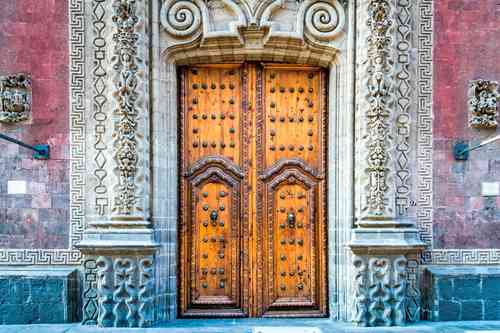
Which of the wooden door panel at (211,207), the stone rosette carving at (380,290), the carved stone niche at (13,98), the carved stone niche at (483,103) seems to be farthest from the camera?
the wooden door panel at (211,207)

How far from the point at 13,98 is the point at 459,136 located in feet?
16.0

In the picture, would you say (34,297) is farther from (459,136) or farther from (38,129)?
Result: (459,136)

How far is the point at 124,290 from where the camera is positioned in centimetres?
494

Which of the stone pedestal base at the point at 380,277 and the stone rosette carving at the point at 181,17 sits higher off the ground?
the stone rosette carving at the point at 181,17

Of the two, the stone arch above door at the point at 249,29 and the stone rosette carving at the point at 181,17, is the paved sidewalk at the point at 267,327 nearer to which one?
the stone arch above door at the point at 249,29

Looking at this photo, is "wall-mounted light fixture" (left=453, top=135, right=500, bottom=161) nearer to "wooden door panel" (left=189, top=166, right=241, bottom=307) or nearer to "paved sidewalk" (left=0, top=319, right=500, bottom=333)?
Result: "paved sidewalk" (left=0, top=319, right=500, bottom=333)

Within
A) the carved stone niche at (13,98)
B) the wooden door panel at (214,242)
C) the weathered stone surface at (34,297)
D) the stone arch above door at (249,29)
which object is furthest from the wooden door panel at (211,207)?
the carved stone niche at (13,98)

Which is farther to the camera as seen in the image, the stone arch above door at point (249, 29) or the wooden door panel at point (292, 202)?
the wooden door panel at point (292, 202)

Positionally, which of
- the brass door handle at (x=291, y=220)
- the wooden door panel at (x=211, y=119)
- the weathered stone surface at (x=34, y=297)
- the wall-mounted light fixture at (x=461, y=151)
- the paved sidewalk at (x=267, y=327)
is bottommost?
the paved sidewalk at (x=267, y=327)

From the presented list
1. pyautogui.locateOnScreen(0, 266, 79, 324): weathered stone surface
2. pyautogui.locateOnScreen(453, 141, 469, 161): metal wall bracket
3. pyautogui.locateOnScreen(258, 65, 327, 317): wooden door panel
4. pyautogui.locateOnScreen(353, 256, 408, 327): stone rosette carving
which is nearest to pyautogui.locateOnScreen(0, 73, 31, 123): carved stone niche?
pyautogui.locateOnScreen(0, 266, 79, 324): weathered stone surface

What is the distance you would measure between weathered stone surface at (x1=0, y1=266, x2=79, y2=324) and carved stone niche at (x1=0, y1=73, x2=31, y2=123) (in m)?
1.68

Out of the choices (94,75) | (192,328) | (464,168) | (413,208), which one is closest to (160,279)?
(192,328)

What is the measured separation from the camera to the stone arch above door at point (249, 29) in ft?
17.2

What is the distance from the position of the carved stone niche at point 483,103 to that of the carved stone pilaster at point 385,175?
71cm
